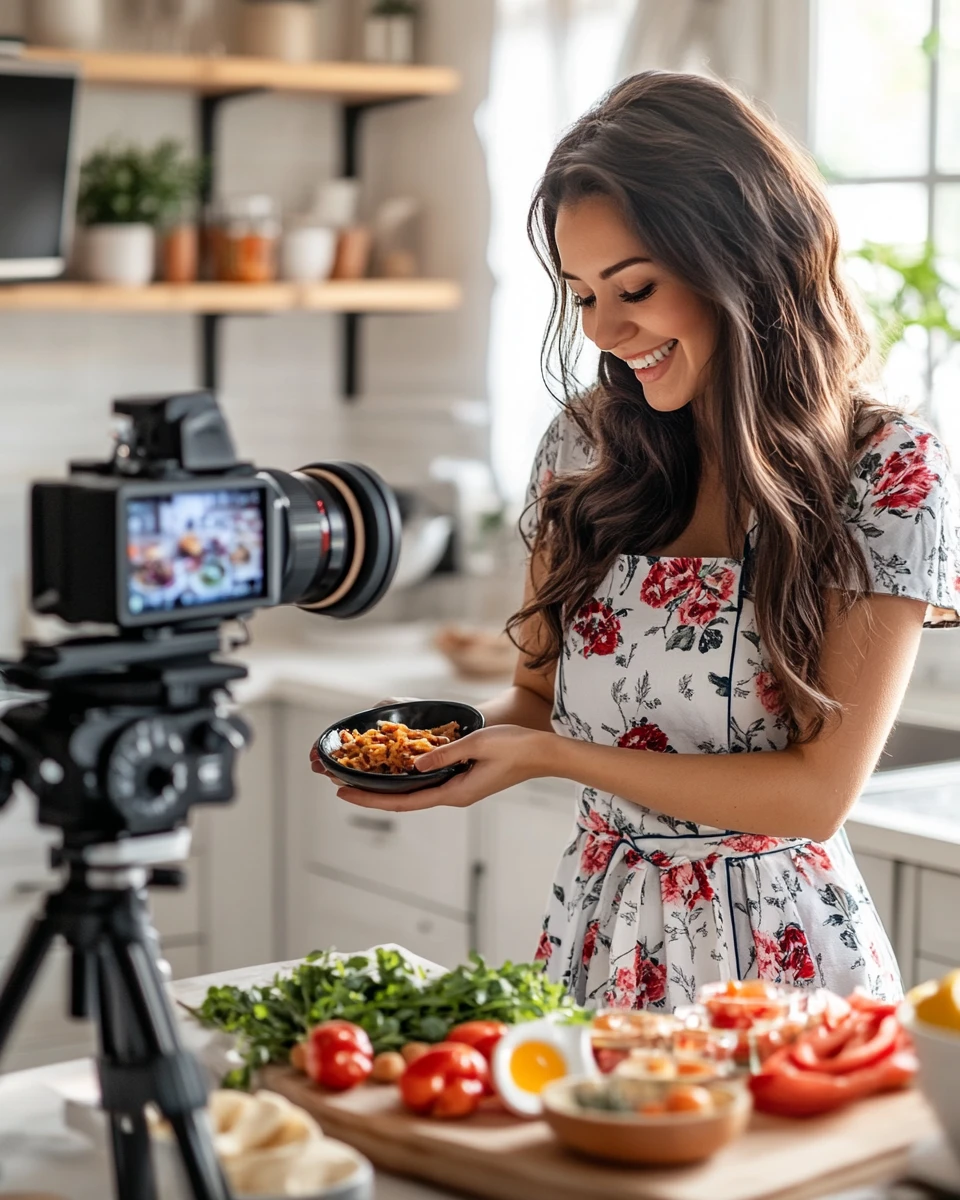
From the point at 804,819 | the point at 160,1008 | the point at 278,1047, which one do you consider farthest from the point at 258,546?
the point at 804,819

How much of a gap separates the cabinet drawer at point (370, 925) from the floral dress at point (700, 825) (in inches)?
51.4

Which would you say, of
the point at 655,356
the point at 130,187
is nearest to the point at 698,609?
the point at 655,356

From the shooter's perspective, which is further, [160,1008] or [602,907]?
[602,907]

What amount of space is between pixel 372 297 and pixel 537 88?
549mm

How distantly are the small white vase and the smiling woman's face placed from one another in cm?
193

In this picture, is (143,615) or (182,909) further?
(182,909)

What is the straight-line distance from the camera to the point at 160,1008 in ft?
3.38

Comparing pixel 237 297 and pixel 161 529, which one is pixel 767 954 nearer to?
pixel 161 529

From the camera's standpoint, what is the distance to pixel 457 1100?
1128 millimetres

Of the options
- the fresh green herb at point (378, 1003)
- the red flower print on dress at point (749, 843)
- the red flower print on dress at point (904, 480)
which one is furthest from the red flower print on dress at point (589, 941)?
the red flower print on dress at point (904, 480)

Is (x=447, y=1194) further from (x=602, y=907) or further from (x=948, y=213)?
(x=948, y=213)

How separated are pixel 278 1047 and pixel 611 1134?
0.33m

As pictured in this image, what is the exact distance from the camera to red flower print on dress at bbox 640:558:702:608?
171 cm

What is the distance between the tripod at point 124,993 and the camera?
100 cm
